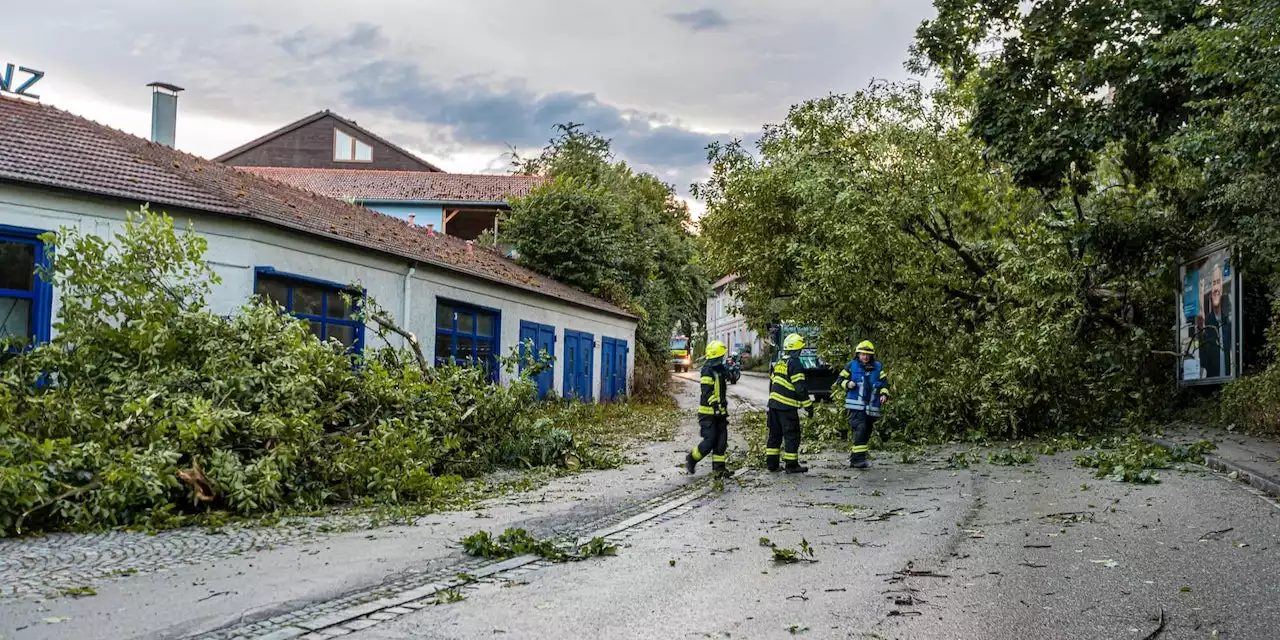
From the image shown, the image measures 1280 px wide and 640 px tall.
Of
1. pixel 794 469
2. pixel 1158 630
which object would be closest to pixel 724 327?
pixel 794 469

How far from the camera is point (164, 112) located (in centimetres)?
2272

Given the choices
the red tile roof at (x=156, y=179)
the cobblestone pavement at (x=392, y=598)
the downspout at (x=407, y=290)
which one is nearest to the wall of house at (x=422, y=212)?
the red tile roof at (x=156, y=179)

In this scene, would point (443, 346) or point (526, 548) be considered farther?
point (443, 346)

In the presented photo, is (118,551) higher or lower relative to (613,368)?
lower

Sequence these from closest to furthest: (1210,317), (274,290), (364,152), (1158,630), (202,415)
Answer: (1158,630) < (202,415) < (274,290) < (1210,317) < (364,152)

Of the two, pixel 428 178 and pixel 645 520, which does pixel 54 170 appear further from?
pixel 428 178

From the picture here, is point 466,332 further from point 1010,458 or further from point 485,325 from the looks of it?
point 1010,458

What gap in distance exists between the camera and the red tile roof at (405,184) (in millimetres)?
47188

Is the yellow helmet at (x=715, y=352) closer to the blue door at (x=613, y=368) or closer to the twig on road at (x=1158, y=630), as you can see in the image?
the twig on road at (x=1158, y=630)

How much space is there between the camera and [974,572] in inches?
267

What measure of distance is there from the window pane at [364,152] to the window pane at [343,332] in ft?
131

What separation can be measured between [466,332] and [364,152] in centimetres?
3695

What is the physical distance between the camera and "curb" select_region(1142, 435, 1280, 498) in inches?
419

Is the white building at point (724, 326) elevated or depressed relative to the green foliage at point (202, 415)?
elevated
